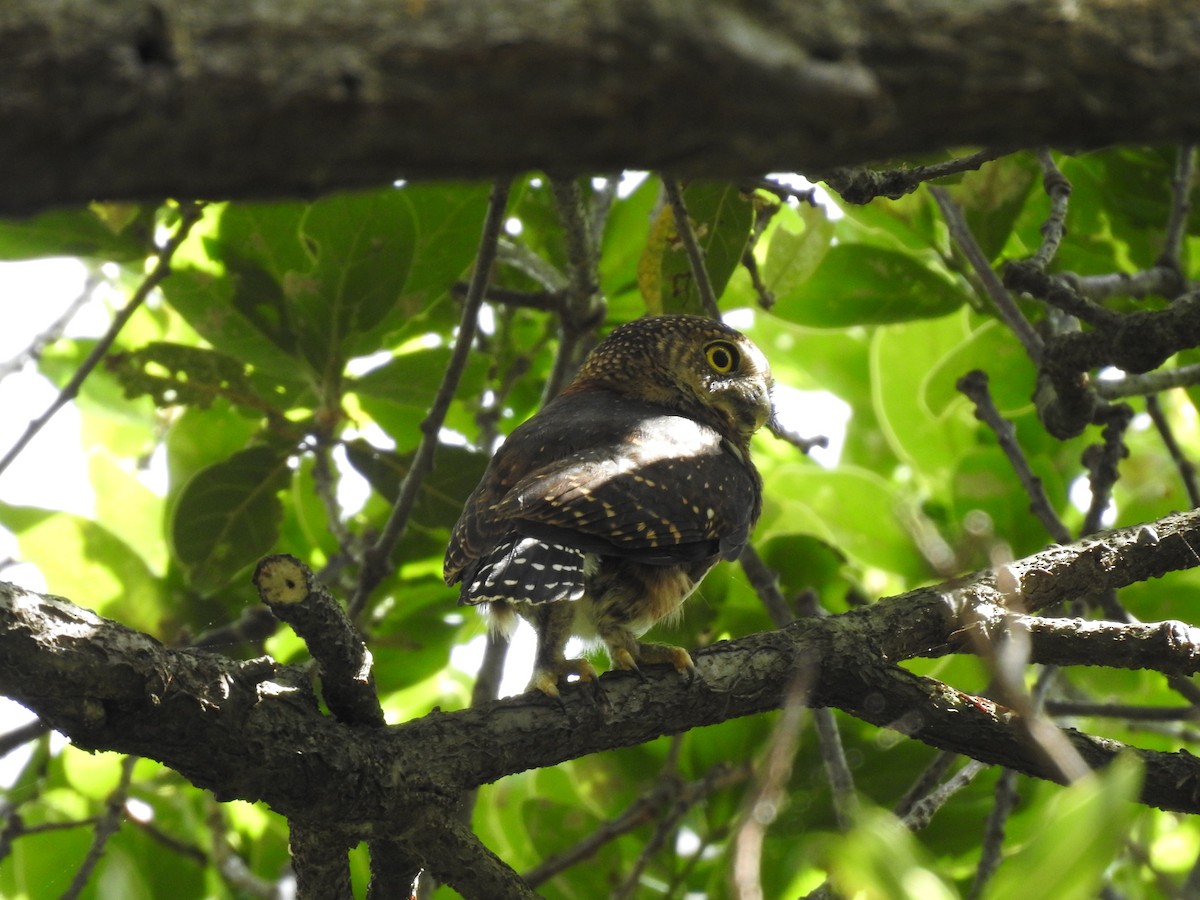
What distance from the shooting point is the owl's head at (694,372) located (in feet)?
15.5

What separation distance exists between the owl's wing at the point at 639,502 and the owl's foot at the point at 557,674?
1.15 feet

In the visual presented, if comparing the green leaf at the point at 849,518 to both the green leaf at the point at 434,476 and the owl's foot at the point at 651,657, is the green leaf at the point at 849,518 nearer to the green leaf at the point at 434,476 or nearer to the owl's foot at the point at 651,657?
the green leaf at the point at 434,476

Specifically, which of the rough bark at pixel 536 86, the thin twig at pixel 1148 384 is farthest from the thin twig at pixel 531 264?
the rough bark at pixel 536 86

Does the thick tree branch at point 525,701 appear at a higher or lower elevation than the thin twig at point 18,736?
lower

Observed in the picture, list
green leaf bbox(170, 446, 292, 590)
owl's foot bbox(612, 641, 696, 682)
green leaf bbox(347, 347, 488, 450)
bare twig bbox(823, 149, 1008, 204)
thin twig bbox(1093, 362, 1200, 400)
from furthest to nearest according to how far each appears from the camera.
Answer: green leaf bbox(347, 347, 488, 450) < green leaf bbox(170, 446, 292, 590) < thin twig bbox(1093, 362, 1200, 400) < owl's foot bbox(612, 641, 696, 682) < bare twig bbox(823, 149, 1008, 204)

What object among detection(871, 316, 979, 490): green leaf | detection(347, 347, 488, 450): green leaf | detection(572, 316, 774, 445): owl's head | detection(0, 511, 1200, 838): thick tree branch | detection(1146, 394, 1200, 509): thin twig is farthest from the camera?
detection(871, 316, 979, 490): green leaf

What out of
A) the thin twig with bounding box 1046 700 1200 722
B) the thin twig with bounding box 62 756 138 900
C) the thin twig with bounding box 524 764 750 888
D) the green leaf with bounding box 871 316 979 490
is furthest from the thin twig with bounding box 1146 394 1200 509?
the thin twig with bounding box 62 756 138 900

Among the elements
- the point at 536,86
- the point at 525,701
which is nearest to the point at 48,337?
the point at 525,701

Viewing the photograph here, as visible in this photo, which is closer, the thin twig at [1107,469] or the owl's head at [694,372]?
the thin twig at [1107,469]

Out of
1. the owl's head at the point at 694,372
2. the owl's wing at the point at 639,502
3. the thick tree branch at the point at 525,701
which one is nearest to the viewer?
the thick tree branch at the point at 525,701

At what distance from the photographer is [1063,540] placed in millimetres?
3695

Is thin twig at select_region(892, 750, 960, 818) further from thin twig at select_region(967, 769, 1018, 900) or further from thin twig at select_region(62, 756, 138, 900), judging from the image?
thin twig at select_region(62, 756, 138, 900)

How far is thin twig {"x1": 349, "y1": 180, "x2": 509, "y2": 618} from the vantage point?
12.1ft

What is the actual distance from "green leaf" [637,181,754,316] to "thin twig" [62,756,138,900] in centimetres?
231
